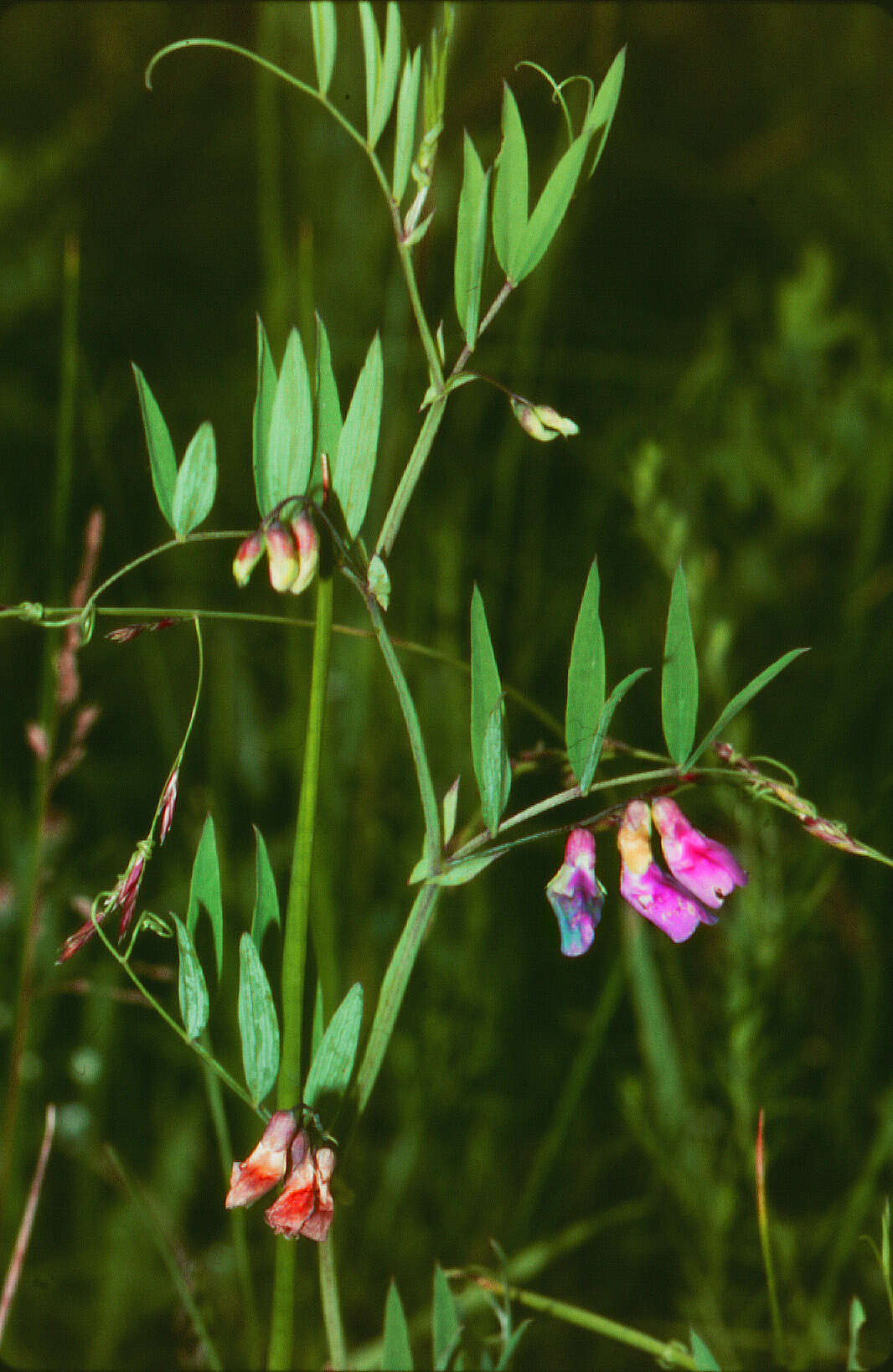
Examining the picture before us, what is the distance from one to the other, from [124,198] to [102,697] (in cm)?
119

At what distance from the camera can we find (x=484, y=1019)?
1137 mm

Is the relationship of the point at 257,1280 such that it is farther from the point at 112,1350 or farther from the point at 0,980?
the point at 0,980

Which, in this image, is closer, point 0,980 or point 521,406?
point 521,406

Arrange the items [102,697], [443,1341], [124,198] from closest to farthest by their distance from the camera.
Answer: [443,1341] < [102,697] < [124,198]

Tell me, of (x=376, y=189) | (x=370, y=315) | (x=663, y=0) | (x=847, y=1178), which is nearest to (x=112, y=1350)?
(x=847, y=1178)

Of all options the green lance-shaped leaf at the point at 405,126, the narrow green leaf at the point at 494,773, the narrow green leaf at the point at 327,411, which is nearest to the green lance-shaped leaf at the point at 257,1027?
the narrow green leaf at the point at 494,773

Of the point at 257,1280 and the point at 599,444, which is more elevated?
the point at 599,444

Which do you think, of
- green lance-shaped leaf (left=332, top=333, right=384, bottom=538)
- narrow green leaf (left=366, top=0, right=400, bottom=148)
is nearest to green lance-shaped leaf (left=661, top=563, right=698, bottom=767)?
green lance-shaped leaf (left=332, top=333, right=384, bottom=538)

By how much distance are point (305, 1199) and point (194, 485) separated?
0.31 metres

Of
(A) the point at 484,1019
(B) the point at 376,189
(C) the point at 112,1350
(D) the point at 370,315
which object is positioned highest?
(B) the point at 376,189

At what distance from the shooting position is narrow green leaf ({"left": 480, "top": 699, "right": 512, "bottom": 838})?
0.48 meters

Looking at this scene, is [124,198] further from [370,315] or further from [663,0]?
[663,0]

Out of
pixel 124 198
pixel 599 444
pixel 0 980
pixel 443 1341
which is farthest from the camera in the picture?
pixel 124 198

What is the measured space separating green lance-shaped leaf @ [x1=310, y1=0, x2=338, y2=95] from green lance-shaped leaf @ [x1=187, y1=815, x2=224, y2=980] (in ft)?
1.14
